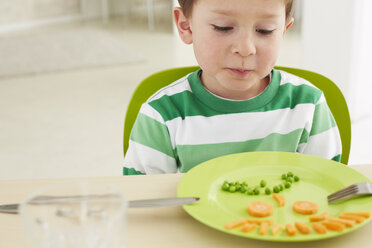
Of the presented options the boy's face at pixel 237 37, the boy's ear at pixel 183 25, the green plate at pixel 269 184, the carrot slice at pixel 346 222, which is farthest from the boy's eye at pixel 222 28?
the carrot slice at pixel 346 222

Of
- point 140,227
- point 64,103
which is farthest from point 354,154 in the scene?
point 140,227

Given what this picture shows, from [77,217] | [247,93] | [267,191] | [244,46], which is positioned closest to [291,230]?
[267,191]

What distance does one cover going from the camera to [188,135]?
45.1 inches

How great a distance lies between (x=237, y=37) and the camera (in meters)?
1.02

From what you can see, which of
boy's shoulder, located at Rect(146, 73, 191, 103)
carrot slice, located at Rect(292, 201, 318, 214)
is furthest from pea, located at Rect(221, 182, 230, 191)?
boy's shoulder, located at Rect(146, 73, 191, 103)

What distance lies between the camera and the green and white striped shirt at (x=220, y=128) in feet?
3.75

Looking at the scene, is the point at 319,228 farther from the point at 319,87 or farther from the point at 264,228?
the point at 319,87

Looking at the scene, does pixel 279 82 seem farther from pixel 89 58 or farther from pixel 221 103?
pixel 89 58

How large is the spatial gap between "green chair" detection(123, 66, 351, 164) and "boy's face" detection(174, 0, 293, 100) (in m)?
0.18

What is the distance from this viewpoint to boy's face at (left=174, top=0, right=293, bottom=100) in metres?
1.01

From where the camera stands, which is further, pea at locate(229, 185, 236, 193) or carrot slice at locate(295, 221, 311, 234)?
pea at locate(229, 185, 236, 193)

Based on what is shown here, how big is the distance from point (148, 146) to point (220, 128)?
0.16 metres

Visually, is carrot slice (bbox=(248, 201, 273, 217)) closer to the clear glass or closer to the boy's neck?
the clear glass

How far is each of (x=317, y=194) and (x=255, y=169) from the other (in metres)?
0.12
